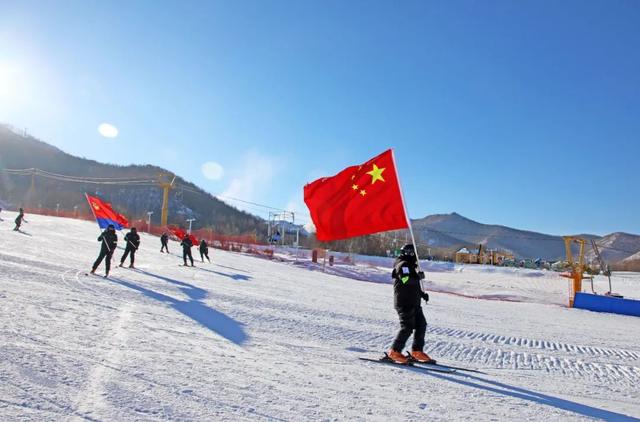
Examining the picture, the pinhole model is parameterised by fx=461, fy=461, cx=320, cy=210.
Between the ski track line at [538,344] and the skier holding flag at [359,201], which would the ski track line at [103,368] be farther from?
the ski track line at [538,344]

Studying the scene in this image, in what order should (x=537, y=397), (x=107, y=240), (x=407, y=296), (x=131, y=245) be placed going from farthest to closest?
(x=131, y=245), (x=107, y=240), (x=407, y=296), (x=537, y=397)

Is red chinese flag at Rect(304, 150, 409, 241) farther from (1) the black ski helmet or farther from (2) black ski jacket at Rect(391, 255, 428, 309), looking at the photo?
(2) black ski jacket at Rect(391, 255, 428, 309)

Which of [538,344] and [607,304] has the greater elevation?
[607,304]

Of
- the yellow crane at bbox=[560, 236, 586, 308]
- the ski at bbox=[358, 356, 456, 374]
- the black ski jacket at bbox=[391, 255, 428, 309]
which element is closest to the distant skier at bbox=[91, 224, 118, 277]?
the ski at bbox=[358, 356, 456, 374]

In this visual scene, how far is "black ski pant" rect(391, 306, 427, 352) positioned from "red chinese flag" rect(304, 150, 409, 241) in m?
1.66

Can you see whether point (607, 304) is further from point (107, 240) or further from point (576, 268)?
point (107, 240)

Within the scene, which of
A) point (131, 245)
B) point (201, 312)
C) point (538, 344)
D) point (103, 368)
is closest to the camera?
point (103, 368)

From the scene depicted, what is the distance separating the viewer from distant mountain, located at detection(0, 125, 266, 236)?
486 feet

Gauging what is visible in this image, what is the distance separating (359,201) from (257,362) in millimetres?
3557

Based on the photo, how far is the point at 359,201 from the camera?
822 cm

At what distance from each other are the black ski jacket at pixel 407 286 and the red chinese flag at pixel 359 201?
135 centimetres

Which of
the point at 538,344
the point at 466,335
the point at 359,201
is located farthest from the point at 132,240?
the point at 538,344

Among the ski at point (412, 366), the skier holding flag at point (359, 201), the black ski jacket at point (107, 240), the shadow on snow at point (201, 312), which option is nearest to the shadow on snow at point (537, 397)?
the ski at point (412, 366)

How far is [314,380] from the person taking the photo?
16.8 feet
